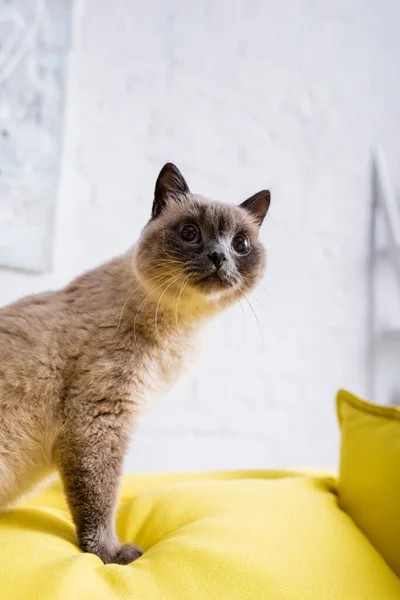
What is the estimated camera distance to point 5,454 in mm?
999

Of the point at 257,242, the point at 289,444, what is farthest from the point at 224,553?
the point at 289,444

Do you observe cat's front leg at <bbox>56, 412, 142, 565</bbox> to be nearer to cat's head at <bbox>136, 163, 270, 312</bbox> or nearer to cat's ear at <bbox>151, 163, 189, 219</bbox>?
cat's head at <bbox>136, 163, 270, 312</bbox>

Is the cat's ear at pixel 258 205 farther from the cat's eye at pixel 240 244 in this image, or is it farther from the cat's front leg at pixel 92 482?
the cat's front leg at pixel 92 482

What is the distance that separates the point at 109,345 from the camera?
1098 mm

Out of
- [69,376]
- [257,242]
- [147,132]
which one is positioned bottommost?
[69,376]

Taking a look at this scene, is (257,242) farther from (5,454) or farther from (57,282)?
(57,282)

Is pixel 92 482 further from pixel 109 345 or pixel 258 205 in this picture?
pixel 258 205

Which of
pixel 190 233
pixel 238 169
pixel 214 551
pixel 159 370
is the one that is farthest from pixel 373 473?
pixel 238 169

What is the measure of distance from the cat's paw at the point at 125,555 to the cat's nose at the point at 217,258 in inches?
22.0

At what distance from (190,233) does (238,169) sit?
1.16 m

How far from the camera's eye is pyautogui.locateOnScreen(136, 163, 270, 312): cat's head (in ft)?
3.68

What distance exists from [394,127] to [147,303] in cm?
200

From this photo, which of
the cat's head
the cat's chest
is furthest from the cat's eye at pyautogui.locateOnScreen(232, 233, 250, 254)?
the cat's chest

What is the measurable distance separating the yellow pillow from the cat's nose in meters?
0.43
